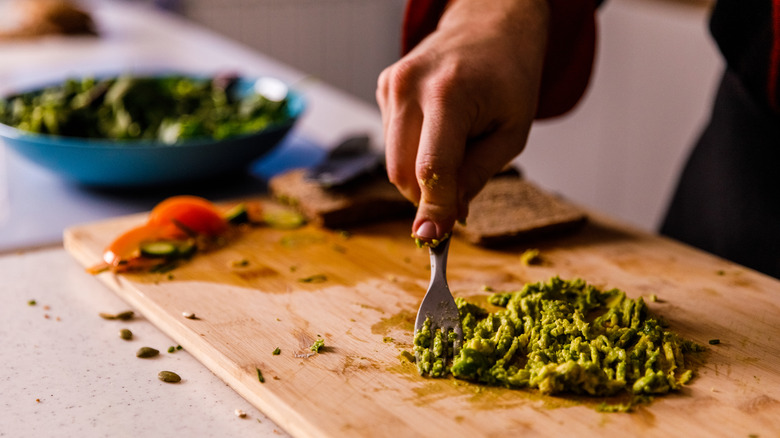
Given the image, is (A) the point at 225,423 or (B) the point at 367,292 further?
(B) the point at 367,292

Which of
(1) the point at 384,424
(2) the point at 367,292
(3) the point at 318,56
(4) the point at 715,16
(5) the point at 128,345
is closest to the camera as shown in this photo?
(1) the point at 384,424

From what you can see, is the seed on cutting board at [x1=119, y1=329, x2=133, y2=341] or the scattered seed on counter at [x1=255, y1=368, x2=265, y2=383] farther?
the seed on cutting board at [x1=119, y1=329, x2=133, y2=341]

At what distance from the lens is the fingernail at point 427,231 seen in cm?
115

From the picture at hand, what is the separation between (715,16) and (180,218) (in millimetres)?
1151

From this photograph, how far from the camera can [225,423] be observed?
97cm

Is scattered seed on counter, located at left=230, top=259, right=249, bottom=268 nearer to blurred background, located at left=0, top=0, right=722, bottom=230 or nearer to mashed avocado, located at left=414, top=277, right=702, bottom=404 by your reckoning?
mashed avocado, located at left=414, top=277, right=702, bottom=404

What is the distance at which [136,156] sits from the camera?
5.35 ft

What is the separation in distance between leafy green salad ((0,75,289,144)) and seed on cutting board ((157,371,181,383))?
0.77 metres

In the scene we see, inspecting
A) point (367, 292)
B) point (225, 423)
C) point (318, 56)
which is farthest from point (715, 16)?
point (318, 56)

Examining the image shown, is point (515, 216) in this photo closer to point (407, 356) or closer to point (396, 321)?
point (396, 321)

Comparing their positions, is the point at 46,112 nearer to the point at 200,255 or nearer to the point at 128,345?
the point at 200,255

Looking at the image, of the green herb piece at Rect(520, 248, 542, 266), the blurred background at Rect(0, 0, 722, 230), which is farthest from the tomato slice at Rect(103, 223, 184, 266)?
the blurred background at Rect(0, 0, 722, 230)

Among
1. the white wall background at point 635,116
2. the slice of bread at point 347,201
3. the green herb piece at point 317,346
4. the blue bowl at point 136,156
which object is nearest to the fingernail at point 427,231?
the green herb piece at point 317,346

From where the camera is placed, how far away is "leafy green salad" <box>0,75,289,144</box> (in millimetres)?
1749
